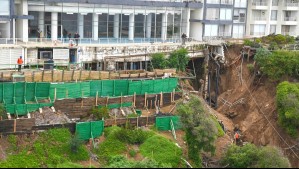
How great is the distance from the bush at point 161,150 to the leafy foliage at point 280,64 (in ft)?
64.2

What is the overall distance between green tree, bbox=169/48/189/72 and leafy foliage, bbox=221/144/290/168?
22021mm

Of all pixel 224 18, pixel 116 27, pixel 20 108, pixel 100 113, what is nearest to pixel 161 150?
pixel 100 113

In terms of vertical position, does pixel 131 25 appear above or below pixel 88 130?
above

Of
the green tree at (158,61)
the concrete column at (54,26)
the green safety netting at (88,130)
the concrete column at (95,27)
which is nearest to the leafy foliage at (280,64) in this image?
the green tree at (158,61)

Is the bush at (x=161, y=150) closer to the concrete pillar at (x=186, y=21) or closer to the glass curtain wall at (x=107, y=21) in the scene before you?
the glass curtain wall at (x=107, y=21)

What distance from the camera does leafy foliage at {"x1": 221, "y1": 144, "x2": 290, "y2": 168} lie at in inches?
1405

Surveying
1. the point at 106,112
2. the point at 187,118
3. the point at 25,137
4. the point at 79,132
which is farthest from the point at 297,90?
the point at 25,137

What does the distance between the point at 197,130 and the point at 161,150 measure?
401 cm

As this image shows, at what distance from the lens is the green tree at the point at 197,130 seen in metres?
40.4

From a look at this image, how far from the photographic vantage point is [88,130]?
143 ft

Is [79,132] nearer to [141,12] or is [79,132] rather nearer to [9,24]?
[9,24]

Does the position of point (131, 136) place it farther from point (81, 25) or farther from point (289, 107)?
point (81, 25)

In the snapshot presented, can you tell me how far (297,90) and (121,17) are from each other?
25.0m

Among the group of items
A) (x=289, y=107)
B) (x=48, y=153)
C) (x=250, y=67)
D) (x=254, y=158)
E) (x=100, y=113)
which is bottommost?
(x=48, y=153)
